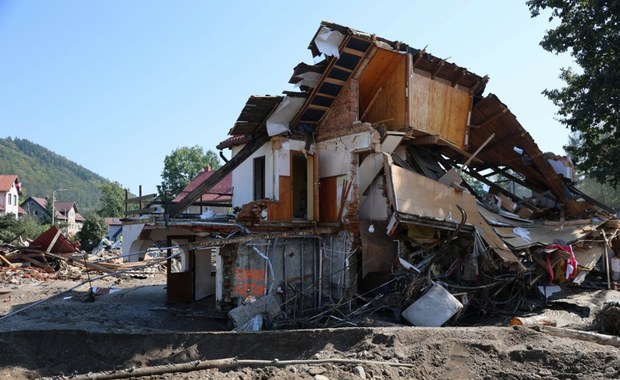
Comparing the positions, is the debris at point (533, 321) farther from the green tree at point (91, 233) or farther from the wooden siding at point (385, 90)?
the green tree at point (91, 233)

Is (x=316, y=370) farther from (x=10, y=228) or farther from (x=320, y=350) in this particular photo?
(x=10, y=228)

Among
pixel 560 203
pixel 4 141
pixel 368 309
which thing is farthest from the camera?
pixel 4 141

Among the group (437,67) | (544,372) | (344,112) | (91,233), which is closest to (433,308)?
(544,372)

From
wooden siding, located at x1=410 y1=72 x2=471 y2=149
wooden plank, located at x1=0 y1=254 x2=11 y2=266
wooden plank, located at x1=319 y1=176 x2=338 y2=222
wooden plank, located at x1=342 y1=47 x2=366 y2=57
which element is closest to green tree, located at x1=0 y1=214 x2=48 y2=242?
wooden plank, located at x1=0 y1=254 x2=11 y2=266

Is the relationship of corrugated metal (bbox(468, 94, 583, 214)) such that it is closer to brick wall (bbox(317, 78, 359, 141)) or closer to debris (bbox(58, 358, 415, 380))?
brick wall (bbox(317, 78, 359, 141))

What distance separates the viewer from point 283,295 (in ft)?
43.2

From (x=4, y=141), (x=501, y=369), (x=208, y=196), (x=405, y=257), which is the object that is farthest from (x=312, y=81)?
(x=4, y=141)

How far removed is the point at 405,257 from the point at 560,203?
822 centimetres

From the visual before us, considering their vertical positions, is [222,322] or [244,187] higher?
[244,187]

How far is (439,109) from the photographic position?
1550 centimetres

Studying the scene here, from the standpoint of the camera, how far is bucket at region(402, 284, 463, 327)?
10477mm

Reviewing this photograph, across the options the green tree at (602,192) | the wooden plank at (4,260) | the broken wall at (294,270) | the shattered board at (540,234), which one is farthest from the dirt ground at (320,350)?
the green tree at (602,192)

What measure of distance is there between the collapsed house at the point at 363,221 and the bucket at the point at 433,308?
0.03 meters

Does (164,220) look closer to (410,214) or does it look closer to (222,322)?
(222,322)
